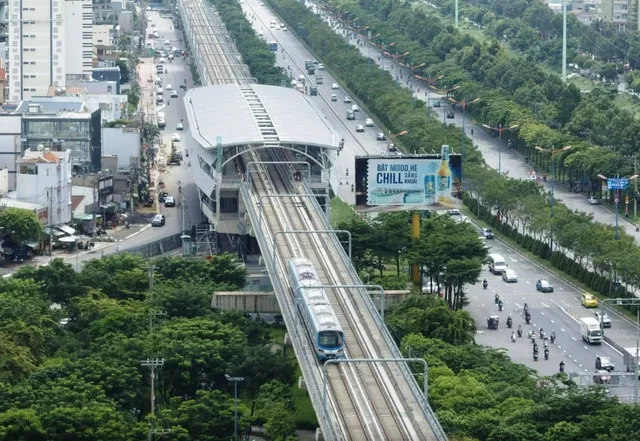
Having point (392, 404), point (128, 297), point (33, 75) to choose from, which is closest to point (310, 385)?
point (392, 404)

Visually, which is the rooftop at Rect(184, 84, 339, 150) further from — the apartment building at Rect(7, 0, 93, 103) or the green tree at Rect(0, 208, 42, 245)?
the apartment building at Rect(7, 0, 93, 103)

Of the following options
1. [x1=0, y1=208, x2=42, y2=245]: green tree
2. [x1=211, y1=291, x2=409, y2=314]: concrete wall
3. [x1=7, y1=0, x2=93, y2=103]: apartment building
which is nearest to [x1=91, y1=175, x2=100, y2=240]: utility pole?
[x1=0, y1=208, x2=42, y2=245]: green tree

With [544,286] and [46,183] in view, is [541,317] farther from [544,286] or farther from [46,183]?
[46,183]

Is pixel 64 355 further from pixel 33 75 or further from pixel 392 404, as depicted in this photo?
pixel 33 75

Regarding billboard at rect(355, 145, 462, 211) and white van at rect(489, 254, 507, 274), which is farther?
white van at rect(489, 254, 507, 274)

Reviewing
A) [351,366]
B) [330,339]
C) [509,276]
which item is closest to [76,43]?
[509,276]

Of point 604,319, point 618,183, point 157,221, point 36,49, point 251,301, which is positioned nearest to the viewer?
point 251,301

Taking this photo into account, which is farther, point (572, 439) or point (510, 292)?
point (510, 292)
